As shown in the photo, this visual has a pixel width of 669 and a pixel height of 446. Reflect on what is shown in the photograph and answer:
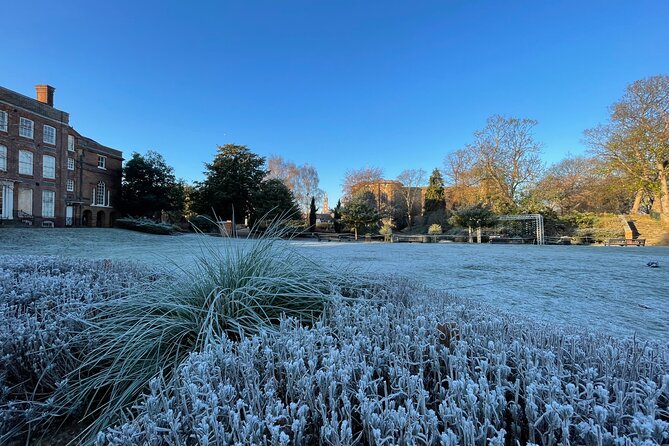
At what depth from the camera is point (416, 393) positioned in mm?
817

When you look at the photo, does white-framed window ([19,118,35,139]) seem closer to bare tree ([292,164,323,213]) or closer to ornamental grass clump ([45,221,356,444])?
bare tree ([292,164,323,213])

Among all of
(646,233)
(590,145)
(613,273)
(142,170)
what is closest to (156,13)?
(613,273)

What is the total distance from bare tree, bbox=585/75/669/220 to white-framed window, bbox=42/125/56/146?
3444 centimetres

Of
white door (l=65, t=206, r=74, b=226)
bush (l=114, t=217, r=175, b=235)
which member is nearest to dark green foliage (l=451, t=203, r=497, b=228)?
bush (l=114, t=217, r=175, b=235)

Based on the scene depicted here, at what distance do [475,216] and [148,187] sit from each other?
1005 inches

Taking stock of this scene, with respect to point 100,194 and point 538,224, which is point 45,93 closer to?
point 100,194

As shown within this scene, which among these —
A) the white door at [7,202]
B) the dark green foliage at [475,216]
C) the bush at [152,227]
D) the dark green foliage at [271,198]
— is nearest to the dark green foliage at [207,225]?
the bush at [152,227]

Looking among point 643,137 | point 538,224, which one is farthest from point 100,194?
point 643,137

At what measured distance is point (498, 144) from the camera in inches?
793

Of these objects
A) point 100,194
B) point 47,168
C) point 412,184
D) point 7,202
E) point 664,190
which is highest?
point 412,184

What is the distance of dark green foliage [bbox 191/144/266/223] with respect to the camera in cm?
2316

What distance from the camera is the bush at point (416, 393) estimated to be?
0.65m

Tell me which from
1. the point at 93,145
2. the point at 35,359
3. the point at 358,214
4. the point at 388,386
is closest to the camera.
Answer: the point at 388,386

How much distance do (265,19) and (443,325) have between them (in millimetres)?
12541
